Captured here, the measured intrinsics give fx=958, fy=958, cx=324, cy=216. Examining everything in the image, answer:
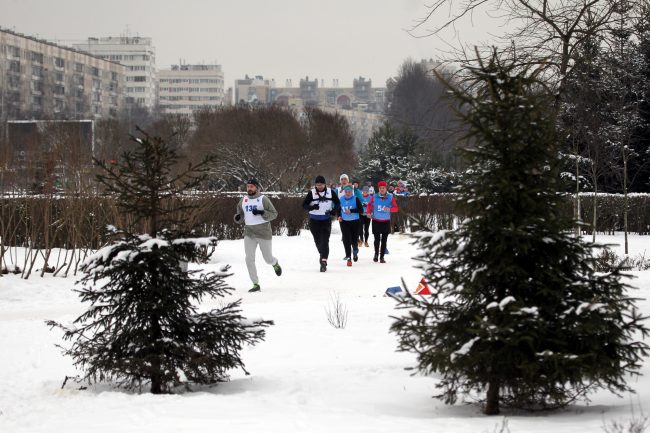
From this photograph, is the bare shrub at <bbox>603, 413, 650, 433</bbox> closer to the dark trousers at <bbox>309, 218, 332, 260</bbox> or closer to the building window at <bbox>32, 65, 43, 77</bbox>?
the dark trousers at <bbox>309, 218, 332, 260</bbox>

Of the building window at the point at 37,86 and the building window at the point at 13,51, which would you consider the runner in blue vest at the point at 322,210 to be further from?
the building window at the point at 37,86

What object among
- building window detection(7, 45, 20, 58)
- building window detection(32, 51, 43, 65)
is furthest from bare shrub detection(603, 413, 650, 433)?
building window detection(32, 51, 43, 65)

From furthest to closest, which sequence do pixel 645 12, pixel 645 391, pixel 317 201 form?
pixel 317 201 → pixel 645 12 → pixel 645 391

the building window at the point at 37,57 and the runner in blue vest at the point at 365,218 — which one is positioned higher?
the building window at the point at 37,57

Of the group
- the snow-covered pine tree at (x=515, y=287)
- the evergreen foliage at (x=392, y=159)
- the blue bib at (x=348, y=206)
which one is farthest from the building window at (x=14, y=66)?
the snow-covered pine tree at (x=515, y=287)

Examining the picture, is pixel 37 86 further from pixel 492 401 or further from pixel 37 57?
pixel 492 401

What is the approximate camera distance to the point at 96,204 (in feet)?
62.1

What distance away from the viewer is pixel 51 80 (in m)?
125

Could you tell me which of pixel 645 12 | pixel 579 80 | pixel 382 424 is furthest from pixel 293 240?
pixel 382 424

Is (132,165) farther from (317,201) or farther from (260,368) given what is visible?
(317,201)

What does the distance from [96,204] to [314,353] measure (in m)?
10.6

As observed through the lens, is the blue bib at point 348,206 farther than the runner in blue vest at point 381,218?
No

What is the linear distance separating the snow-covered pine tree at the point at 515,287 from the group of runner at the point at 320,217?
855cm

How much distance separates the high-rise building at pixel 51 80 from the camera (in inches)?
4475
